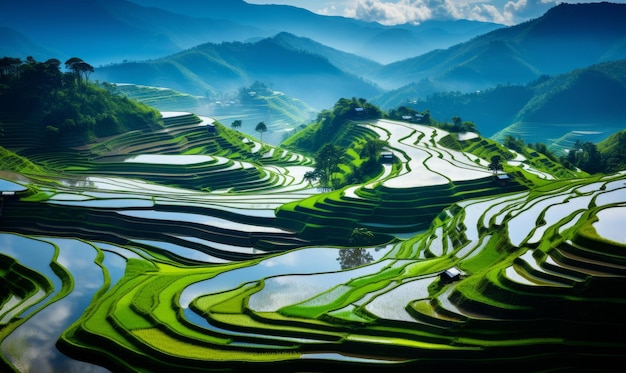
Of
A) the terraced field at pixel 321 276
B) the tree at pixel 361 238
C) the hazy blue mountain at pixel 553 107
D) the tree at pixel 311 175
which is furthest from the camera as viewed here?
the hazy blue mountain at pixel 553 107

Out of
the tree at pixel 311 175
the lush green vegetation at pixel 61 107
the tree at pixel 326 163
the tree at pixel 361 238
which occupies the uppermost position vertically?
the lush green vegetation at pixel 61 107

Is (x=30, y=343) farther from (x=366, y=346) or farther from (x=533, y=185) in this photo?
(x=533, y=185)

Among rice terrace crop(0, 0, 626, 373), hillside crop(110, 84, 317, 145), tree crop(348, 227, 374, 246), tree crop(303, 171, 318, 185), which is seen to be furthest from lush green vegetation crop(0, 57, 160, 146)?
hillside crop(110, 84, 317, 145)

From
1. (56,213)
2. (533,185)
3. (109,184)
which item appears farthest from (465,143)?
(56,213)

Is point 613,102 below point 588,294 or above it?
above

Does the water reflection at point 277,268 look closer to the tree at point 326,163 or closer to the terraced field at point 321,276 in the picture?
the terraced field at point 321,276

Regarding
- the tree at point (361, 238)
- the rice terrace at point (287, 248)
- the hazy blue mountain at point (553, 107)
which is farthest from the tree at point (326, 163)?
the hazy blue mountain at point (553, 107)

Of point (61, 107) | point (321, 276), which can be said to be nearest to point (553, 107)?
point (61, 107)

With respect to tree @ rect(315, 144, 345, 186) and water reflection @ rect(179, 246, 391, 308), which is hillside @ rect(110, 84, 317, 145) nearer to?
tree @ rect(315, 144, 345, 186)
